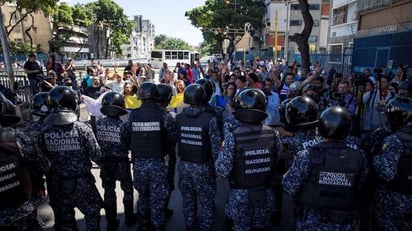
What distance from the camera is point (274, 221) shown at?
4.07 meters

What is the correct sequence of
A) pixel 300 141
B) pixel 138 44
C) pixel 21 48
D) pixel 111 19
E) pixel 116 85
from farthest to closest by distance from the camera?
1. pixel 138 44
2. pixel 111 19
3. pixel 21 48
4. pixel 116 85
5. pixel 300 141

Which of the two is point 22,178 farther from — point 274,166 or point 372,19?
point 372,19

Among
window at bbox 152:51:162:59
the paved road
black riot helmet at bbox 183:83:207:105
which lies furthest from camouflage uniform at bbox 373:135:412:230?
window at bbox 152:51:162:59

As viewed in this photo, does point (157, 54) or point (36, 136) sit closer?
point (36, 136)

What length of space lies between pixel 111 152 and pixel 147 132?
607mm

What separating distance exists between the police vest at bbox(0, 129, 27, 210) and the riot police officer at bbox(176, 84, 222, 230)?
1.64m

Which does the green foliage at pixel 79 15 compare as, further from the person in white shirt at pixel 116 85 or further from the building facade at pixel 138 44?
the building facade at pixel 138 44

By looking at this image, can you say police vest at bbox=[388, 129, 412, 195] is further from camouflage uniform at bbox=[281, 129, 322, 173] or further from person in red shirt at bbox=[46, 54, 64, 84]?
Answer: person in red shirt at bbox=[46, 54, 64, 84]

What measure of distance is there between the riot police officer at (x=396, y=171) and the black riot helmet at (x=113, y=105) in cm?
286

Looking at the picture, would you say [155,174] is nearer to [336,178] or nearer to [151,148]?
[151,148]

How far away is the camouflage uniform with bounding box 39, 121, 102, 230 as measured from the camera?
309cm

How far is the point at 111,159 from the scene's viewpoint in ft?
12.1

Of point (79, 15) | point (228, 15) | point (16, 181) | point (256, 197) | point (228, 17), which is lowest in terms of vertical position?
point (256, 197)

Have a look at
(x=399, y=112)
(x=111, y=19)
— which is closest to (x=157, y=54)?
(x=111, y=19)
